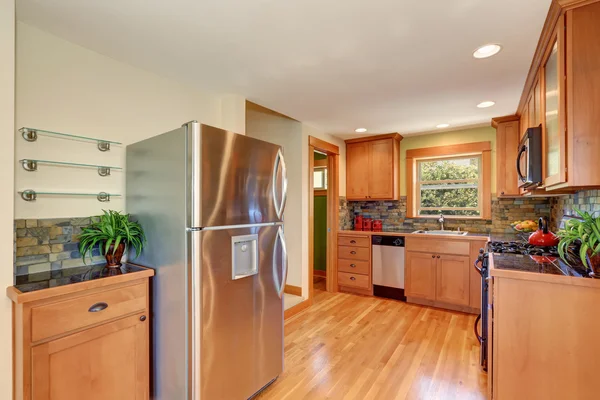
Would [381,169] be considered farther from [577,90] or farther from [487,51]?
[577,90]

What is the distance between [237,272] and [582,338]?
1775 millimetres

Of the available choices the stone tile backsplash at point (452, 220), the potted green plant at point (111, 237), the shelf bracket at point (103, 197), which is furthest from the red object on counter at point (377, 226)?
the shelf bracket at point (103, 197)

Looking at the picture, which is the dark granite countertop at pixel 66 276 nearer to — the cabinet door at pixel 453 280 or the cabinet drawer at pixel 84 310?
the cabinet drawer at pixel 84 310

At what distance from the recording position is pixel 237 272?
69.2 inches

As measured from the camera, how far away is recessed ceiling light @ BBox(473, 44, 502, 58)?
1.82m

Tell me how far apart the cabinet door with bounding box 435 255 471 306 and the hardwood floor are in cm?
18

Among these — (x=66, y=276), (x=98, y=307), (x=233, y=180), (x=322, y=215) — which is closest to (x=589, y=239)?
(x=233, y=180)

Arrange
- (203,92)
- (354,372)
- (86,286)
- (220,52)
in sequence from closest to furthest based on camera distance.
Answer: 1. (86,286)
2. (220,52)
3. (354,372)
4. (203,92)

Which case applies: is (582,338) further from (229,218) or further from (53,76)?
(53,76)

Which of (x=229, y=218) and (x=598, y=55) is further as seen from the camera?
(x=229, y=218)

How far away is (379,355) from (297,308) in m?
1.22

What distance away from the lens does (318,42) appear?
177 centimetres

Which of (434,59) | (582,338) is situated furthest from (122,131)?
(582,338)

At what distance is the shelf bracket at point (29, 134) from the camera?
1.59m
